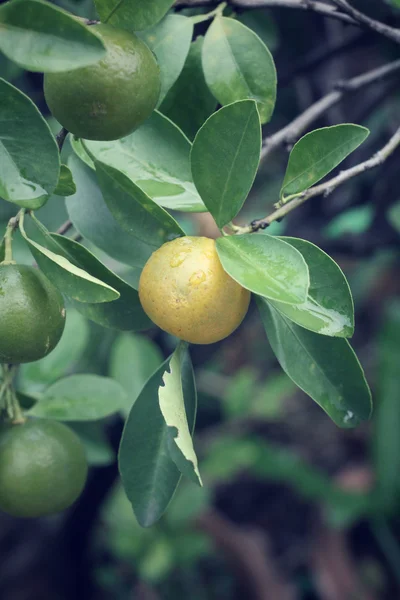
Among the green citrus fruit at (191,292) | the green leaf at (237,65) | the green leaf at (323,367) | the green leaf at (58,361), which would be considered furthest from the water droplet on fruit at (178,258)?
the green leaf at (58,361)

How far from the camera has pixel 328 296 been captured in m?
0.54

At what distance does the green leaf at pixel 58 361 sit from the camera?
3.13 ft

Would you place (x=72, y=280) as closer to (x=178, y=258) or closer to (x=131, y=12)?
(x=178, y=258)

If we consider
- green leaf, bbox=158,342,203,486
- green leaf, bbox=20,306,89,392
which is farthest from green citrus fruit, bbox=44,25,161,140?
green leaf, bbox=20,306,89,392

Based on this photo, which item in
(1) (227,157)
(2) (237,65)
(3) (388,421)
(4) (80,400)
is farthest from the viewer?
(3) (388,421)

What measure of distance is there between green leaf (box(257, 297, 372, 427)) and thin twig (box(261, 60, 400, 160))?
0.24 m

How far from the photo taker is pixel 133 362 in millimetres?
1164

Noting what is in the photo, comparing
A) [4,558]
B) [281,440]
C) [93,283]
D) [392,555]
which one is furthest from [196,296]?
[281,440]

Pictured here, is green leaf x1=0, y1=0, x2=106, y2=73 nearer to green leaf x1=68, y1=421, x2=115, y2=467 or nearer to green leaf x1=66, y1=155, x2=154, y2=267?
green leaf x1=66, y1=155, x2=154, y2=267

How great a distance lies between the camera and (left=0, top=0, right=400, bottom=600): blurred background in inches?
45.6

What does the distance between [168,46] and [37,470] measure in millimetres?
448

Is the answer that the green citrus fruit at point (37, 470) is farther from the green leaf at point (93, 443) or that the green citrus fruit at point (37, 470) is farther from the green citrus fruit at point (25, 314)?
the green leaf at point (93, 443)

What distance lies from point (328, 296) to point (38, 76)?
2.66 ft

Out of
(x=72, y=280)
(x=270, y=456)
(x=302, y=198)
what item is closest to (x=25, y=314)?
(x=72, y=280)
